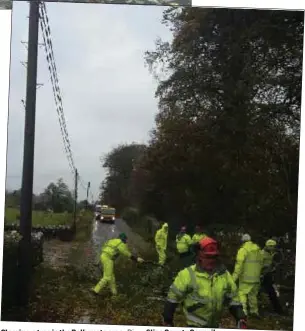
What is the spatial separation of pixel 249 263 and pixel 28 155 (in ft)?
7.38

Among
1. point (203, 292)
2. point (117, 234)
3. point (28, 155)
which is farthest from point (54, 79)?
point (203, 292)

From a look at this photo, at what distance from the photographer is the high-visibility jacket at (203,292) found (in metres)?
3.71

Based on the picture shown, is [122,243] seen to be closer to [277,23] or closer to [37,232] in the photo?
[37,232]

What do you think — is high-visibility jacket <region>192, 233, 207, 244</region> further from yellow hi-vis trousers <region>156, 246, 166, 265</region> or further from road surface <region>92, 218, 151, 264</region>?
road surface <region>92, 218, 151, 264</region>

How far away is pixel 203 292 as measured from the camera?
372 cm

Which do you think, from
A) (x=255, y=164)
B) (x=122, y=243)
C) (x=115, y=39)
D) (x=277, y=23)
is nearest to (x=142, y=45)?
(x=115, y=39)

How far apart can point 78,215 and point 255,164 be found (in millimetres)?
1713

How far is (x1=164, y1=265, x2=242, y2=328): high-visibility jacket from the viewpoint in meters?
3.71

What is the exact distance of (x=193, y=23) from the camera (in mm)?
4703

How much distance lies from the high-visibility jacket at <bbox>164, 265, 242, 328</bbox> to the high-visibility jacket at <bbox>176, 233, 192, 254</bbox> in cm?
86

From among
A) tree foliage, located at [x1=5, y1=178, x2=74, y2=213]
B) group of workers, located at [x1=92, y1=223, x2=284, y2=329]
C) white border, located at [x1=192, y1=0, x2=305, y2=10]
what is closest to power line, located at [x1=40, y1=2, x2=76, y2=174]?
tree foliage, located at [x1=5, y1=178, x2=74, y2=213]

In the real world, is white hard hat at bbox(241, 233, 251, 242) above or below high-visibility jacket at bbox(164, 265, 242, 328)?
above

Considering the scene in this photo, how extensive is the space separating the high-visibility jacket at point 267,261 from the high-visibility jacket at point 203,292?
3.55 feet

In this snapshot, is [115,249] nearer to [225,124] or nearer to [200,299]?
[200,299]
